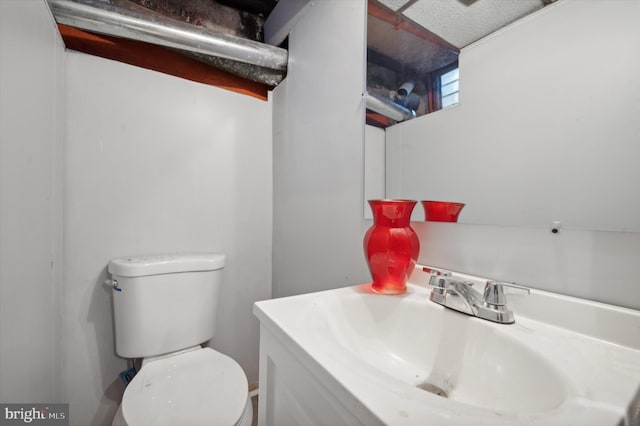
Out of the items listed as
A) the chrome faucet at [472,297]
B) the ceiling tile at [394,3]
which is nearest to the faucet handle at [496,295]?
the chrome faucet at [472,297]

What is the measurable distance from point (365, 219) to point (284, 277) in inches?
26.6

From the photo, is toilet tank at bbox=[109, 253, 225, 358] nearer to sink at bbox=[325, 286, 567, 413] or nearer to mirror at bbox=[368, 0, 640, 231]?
Answer: sink at bbox=[325, 286, 567, 413]

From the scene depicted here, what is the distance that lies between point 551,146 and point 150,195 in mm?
1431

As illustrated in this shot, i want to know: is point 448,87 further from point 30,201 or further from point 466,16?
point 30,201

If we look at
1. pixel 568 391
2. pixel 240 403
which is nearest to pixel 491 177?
pixel 568 391

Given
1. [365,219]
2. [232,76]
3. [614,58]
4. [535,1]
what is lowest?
[365,219]

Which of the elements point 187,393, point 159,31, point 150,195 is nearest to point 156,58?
point 159,31

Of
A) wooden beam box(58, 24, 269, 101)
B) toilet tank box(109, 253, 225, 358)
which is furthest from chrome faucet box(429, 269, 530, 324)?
wooden beam box(58, 24, 269, 101)

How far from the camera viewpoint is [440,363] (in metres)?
0.55

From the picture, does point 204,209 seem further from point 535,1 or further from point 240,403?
point 535,1

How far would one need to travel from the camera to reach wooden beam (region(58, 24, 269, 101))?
1.10 m

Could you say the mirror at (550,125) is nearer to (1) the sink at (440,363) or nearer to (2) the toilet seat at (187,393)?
(1) the sink at (440,363)

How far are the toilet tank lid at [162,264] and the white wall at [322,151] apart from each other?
39cm

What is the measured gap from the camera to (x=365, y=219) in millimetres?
927
